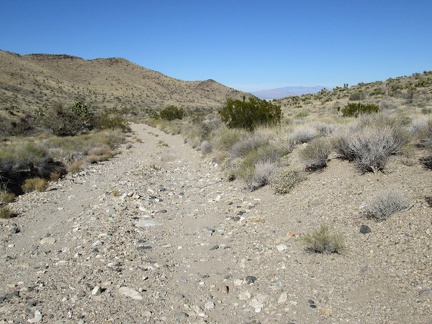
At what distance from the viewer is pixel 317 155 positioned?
8422 millimetres

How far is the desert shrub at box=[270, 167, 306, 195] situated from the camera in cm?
791

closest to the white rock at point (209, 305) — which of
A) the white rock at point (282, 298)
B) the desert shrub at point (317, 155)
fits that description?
the white rock at point (282, 298)

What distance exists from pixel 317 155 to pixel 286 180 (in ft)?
3.96

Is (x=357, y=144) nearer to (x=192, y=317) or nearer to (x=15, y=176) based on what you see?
(x=192, y=317)

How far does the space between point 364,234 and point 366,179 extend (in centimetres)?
203

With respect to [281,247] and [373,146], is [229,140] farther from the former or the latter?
[281,247]

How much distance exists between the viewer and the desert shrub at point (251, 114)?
16.3m

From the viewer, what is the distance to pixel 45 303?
14.0 feet

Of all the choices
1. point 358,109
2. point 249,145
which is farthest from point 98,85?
point 249,145

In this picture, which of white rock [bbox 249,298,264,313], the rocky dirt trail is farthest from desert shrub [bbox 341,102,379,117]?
white rock [bbox 249,298,264,313]

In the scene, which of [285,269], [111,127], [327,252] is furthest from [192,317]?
[111,127]

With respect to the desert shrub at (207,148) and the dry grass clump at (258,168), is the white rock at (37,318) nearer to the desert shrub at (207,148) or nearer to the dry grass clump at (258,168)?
the dry grass clump at (258,168)

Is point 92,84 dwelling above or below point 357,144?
above

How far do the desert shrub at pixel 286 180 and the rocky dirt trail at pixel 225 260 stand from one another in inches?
11.1
